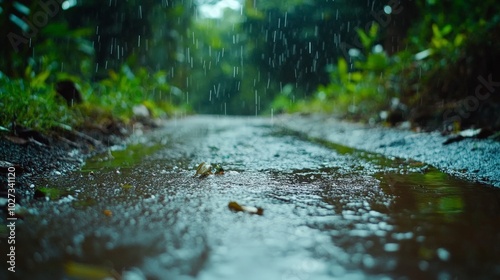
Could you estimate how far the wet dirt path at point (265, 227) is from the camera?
827 mm

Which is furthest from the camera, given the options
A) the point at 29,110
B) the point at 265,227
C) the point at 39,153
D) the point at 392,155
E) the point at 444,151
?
the point at 29,110

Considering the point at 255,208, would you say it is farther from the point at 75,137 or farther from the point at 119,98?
the point at 119,98

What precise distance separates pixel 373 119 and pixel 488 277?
448 centimetres

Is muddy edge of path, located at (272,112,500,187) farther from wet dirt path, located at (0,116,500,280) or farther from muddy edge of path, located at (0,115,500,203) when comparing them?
wet dirt path, located at (0,116,500,280)

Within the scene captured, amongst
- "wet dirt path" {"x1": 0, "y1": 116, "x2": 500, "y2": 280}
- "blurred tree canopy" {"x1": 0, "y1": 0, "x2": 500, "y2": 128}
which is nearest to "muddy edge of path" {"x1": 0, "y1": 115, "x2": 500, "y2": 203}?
"wet dirt path" {"x1": 0, "y1": 116, "x2": 500, "y2": 280}

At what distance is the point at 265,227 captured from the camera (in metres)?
1.08

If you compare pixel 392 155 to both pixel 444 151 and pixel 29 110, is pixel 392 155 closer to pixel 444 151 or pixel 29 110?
pixel 444 151

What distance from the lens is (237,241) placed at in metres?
0.98

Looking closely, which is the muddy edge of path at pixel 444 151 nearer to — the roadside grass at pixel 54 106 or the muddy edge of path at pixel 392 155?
the muddy edge of path at pixel 392 155

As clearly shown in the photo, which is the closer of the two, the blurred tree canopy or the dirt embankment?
the dirt embankment

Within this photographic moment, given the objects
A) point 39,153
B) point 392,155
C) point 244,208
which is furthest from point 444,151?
point 39,153

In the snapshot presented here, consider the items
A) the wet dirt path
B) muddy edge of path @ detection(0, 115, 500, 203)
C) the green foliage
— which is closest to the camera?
the wet dirt path

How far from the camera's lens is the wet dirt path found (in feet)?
2.71

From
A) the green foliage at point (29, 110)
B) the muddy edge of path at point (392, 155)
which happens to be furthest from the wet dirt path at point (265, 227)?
the green foliage at point (29, 110)
